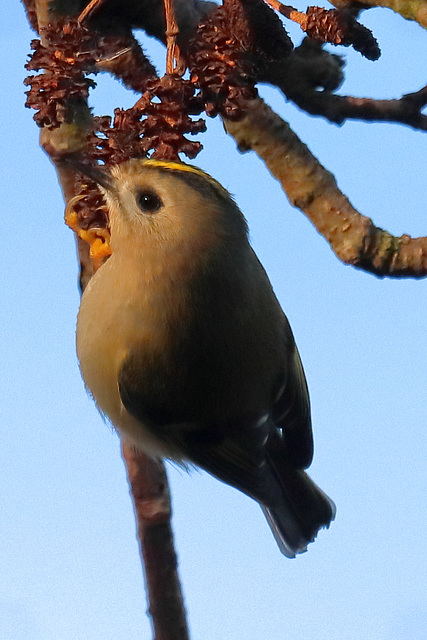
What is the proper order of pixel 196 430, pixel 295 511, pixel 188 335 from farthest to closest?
pixel 295 511 < pixel 196 430 < pixel 188 335

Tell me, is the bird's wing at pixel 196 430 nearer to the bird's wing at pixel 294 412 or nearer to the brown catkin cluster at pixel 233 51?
the bird's wing at pixel 294 412

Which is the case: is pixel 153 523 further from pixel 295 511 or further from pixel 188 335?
pixel 295 511

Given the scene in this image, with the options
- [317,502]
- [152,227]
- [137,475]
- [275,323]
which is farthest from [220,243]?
[317,502]

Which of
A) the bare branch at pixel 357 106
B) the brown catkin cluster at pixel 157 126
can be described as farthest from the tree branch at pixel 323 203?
the brown catkin cluster at pixel 157 126

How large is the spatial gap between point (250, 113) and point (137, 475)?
0.47 metres

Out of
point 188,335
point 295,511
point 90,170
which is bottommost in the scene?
point 295,511

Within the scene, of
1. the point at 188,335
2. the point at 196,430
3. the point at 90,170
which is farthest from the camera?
the point at 196,430

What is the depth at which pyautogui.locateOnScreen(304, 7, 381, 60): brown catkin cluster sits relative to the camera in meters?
0.86

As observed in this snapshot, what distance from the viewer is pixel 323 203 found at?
988 millimetres

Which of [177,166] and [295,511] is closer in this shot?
[177,166]

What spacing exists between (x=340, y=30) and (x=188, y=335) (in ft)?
1.27

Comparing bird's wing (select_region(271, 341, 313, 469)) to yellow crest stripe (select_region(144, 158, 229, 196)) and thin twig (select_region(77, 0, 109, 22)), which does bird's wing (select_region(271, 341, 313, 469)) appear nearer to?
yellow crest stripe (select_region(144, 158, 229, 196))

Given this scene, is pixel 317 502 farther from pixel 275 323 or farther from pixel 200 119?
pixel 200 119

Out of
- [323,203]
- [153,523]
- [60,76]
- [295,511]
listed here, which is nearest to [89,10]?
[60,76]
